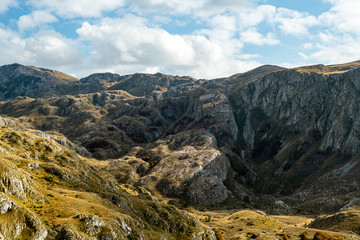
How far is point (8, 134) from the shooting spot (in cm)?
8256

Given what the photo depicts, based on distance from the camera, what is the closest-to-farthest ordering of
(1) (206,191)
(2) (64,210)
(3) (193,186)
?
(2) (64,210) → (1) (206,191) → (3) (193,186)

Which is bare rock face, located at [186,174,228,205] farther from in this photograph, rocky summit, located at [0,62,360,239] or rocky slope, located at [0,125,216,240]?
rocky slope, located at [0,125,216,240]

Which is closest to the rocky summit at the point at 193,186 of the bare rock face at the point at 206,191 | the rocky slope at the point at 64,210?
the rocky slope at the point at 64,210

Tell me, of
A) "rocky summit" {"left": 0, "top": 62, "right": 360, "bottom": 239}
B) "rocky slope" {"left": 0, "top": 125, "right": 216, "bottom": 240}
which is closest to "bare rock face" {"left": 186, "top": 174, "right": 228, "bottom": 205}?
"rocky summit" {"left": 0, "top": 62, "right": 360, "bottom": 239}

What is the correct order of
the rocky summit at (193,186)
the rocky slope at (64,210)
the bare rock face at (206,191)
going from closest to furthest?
the rocky slope at (64,210) < the rocky summit at (193,186) < the bare rock face at (206,191)

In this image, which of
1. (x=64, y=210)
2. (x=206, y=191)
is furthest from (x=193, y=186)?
(x=64, y=210)

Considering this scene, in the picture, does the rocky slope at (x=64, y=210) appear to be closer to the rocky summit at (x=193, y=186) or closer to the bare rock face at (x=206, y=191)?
the rocky summit at (x=193, y=186)

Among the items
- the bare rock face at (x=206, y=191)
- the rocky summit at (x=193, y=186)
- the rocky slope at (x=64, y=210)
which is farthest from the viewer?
the bare rock face at (x=206, y=191)

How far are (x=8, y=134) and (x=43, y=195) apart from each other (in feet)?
166

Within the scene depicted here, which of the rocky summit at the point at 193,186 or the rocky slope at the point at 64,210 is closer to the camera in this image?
the rocky slope at the point at 64,210

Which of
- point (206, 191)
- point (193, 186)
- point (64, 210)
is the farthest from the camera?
point (193, 186)

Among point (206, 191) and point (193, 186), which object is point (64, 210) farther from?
point (206, 191)

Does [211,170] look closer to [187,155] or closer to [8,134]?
[187,155]

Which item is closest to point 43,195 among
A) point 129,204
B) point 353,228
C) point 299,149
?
point 129,204
